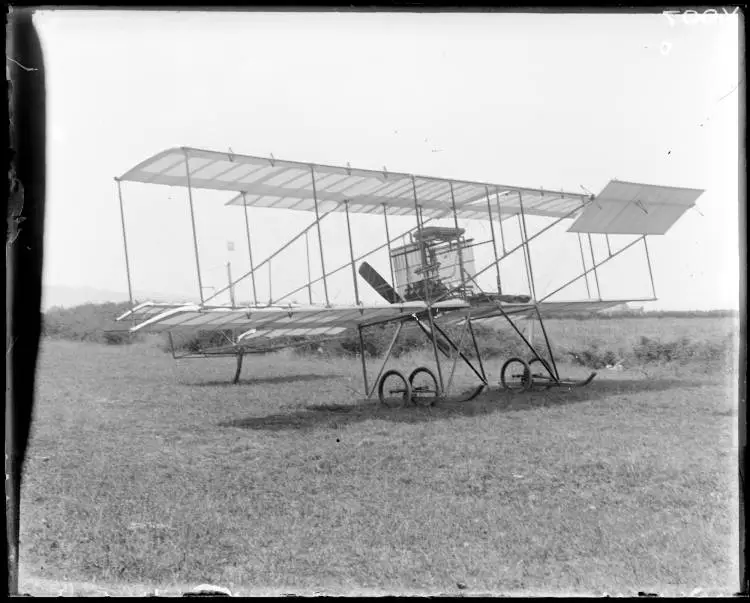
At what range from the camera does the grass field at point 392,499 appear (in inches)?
162

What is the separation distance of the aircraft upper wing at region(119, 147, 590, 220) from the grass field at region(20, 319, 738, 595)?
10.7ft

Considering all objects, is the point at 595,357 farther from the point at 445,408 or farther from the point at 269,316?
the point at 269,316

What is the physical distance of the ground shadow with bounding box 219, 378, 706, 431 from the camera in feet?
31.2

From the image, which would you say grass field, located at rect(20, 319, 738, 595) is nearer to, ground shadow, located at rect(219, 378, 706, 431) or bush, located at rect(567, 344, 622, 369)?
ground shadow, located at rect(219, 378, 706, 431)

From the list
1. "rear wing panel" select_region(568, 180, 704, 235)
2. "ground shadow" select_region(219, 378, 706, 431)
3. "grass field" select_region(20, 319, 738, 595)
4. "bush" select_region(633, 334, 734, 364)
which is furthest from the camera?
"bush" select_region(633, 334, 734, 364)

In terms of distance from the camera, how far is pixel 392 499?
5.50 metres

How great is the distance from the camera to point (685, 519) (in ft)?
15.8

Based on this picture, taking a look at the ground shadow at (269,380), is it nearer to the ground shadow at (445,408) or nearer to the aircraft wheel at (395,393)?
the ground shadow at (445,408)

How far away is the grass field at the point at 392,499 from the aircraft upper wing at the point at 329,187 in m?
3.25

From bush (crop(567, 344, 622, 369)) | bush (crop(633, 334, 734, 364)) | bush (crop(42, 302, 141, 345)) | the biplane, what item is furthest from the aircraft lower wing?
bush (crop(42, 302, 141, 345))

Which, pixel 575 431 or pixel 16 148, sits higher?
pixel 16 148

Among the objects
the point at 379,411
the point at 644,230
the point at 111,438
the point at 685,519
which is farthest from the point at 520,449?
the point at 644,230

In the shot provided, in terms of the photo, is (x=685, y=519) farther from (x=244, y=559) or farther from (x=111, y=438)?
(x=111, y=438)

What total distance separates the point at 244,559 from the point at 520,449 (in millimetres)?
3746
